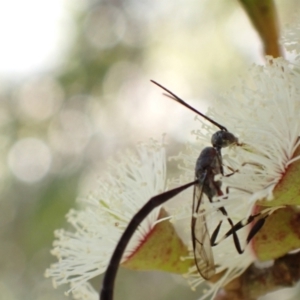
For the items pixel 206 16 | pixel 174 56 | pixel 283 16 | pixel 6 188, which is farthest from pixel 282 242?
pixel 6 188

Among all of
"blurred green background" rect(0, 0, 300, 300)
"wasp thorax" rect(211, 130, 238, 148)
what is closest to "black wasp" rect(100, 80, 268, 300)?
"wasp thorax" rect(211, 130, 238, 148)

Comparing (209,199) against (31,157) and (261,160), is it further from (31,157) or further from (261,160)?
(31,157)

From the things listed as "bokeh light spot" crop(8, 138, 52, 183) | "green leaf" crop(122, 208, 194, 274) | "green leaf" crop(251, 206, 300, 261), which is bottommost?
"green leaf" crop(251, 206, 300, 261)

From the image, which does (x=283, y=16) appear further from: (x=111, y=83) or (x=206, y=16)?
(x=111, y=83)

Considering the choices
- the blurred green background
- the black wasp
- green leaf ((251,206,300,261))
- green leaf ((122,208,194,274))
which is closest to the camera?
the black wasp

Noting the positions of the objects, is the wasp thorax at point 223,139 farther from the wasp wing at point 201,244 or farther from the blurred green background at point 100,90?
the blurred green background at point 100,90

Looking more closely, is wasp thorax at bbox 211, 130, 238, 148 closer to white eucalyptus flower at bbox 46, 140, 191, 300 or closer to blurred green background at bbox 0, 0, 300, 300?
white eucalyptus flower at bbox 46, 140, 191, 300

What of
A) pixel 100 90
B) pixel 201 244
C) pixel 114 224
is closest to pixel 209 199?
pixel 201 244
